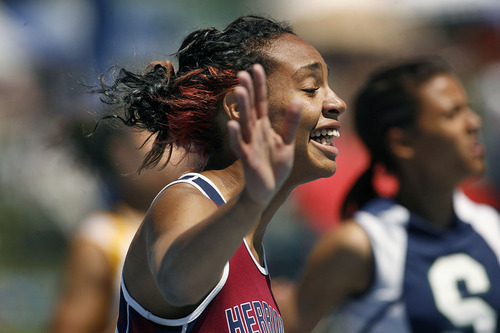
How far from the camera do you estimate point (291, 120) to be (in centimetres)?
112

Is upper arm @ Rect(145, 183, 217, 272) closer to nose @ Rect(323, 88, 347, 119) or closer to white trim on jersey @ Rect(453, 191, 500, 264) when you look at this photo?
nose @ Rect(323, 88, 347, 119)

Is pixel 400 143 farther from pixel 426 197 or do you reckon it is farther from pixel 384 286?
pixel 384 286

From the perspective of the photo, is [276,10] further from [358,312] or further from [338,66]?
[358,312]

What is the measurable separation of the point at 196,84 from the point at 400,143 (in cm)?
165

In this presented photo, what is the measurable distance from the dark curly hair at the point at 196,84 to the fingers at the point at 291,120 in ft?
1.91

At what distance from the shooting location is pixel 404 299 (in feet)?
8.84

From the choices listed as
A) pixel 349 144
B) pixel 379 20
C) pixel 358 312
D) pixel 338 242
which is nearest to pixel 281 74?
pixel 338 242

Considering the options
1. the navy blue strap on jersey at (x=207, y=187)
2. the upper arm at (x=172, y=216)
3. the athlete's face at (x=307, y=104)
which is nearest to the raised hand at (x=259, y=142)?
the upper arm at (x=172, y=216)

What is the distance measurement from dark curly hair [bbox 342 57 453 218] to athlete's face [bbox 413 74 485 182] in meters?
0.06

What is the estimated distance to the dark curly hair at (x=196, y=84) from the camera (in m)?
1.70

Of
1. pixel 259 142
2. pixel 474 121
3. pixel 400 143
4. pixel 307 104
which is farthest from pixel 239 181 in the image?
pixel 474 121

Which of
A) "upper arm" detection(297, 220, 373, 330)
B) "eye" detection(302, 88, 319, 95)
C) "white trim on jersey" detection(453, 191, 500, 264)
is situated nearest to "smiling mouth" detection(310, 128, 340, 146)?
"eye" detection(302, 88, 319, 95)

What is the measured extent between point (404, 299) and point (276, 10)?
173 centimetres

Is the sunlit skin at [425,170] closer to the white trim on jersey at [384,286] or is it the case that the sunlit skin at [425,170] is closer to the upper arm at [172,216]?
the white trim on jersey at [384,286]
